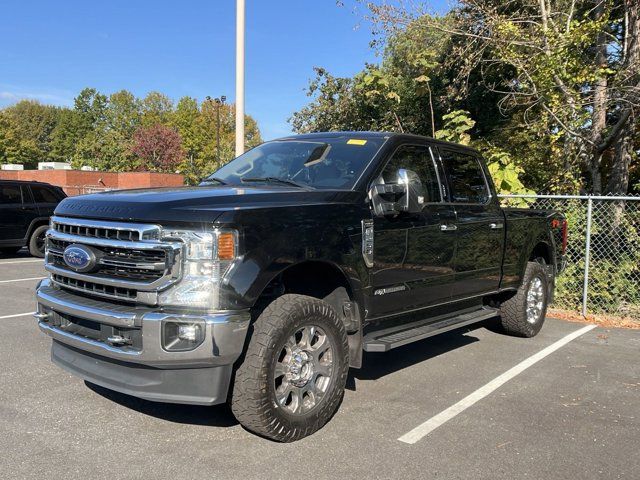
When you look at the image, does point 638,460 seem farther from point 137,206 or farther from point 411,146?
point 137,206

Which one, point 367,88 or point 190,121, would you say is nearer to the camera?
point 367,88

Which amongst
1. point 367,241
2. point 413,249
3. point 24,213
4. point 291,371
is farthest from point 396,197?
point 24,213

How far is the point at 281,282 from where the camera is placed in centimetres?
369

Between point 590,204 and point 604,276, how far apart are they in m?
1.23

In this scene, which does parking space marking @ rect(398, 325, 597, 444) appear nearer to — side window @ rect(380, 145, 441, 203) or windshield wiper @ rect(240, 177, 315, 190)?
side window @ rect(380, 145, 441, 203)

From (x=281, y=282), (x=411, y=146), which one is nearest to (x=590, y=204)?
(x=411, y=146)

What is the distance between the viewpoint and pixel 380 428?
12.6 feet

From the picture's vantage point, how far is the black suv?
12727 mm

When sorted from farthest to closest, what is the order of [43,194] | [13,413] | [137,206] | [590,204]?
[43,194] → [590,204] → [13,413] → [137,206]

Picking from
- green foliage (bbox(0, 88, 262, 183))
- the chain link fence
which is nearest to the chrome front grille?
the chain link fence

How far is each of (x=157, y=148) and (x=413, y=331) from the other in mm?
67549

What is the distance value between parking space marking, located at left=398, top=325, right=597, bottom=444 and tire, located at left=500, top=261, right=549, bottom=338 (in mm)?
347

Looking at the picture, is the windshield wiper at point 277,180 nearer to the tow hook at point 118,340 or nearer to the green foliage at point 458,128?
the tow hook at point 118,340

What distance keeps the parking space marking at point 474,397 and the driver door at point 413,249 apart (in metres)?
0.84
